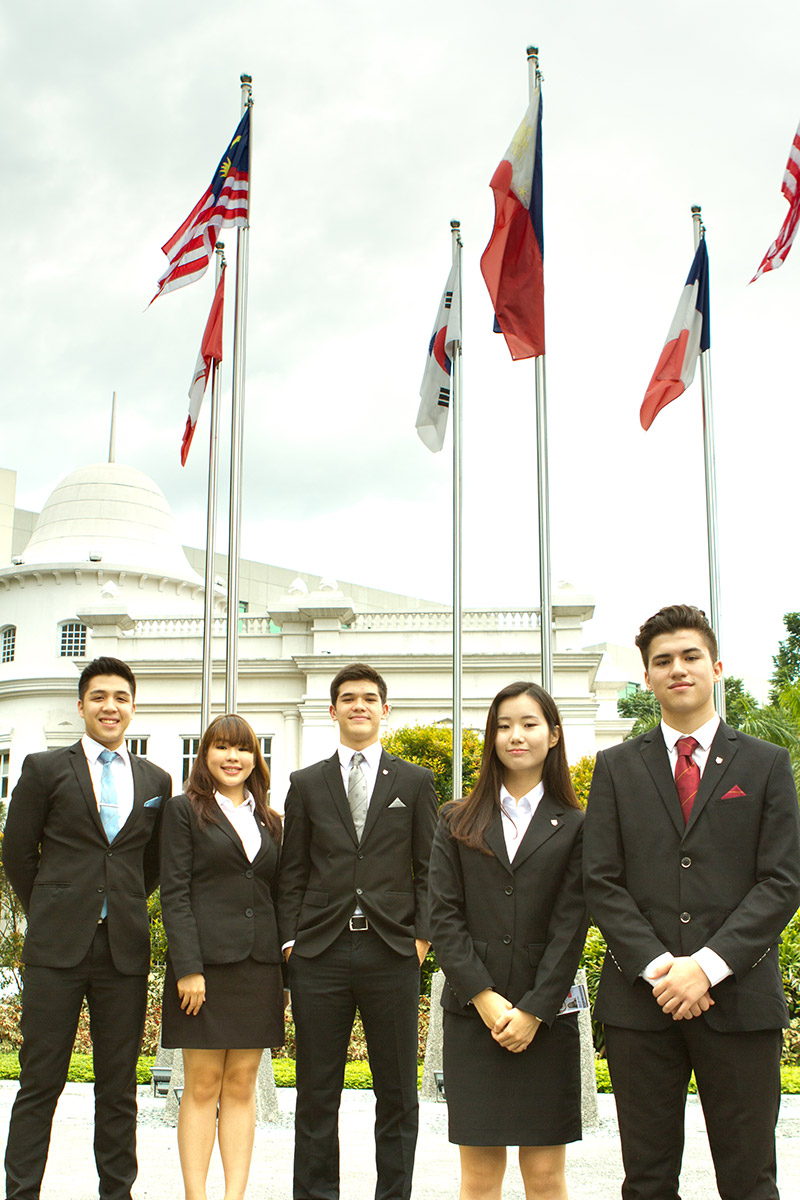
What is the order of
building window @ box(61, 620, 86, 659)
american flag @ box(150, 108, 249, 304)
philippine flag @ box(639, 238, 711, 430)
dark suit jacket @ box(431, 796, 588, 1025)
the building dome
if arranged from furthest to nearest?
the building dome, building window @ box(61, 620, 86, 659), american flag @ box(150, 108, 249, 304), philippine flag @ box(639, 238, 711, 430), dark suit jacket @ box(431, 796, 588, 1025)

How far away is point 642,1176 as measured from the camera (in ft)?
11.3

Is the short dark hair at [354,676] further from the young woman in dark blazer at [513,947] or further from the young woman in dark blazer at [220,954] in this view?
the young woman in dark blazer at [513,947]

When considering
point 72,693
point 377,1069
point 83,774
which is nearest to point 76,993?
point 83,774

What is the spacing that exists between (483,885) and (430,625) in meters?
23.6

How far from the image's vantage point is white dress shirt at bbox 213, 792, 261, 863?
15.4 feet

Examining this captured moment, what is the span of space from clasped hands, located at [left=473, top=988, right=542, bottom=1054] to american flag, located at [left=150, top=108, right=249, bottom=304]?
7.04m

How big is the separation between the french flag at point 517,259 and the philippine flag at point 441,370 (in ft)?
6.57

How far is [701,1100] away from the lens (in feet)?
11.3

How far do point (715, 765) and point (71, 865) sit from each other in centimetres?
270

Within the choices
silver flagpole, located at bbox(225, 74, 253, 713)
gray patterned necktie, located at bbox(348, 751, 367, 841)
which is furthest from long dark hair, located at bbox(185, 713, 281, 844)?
silver flagpole, located at bbox(225, 74, 253, 713)

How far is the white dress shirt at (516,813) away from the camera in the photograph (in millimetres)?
3986

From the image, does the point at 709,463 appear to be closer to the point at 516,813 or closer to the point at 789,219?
the point at 789,219

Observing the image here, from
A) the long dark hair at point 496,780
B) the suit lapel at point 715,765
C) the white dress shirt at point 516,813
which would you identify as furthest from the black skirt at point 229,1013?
the suit lapel at point 715,765

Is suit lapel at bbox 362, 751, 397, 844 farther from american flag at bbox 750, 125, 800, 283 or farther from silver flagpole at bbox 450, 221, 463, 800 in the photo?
american flag at bbox 750, 125, 800, 283
